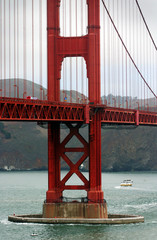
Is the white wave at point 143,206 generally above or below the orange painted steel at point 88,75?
below

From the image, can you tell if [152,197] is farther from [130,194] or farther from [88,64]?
[88,64]

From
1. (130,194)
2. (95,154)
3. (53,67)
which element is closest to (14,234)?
(95,154)

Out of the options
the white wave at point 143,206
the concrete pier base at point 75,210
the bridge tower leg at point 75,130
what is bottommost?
the white wave at point 143,206

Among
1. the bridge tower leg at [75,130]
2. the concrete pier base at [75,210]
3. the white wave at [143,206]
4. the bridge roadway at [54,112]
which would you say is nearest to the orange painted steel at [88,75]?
the bridge tower leg at [75,130]

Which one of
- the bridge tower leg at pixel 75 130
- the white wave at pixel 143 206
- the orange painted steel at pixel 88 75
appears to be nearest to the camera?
the bridge tower leg at pixel 75 130

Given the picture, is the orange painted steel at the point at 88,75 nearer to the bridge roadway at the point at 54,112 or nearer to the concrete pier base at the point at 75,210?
the concrete pier base at the point at 75,210

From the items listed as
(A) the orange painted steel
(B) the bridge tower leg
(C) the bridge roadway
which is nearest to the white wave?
(C) the bridge roadway

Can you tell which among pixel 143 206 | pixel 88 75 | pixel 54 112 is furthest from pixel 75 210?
pixel 143 206

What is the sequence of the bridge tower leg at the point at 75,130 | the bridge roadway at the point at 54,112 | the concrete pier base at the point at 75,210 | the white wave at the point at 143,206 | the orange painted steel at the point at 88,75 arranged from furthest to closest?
the white wave at the point at 143,206 < the orange painted steel at the point at 88,75 < the bridge tower leg at the point at 75,130 < the concrete pier base at the point at 75,210 < the bridge roadway at the point at 54,112
